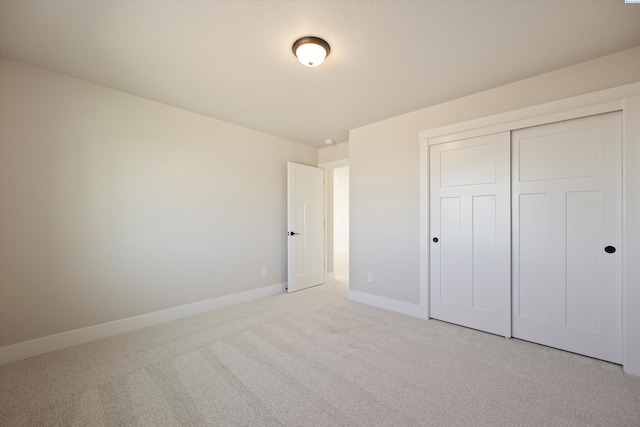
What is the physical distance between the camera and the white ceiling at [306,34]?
1666mm

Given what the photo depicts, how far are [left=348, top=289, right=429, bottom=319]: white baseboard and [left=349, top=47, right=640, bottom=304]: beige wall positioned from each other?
0.07 metres

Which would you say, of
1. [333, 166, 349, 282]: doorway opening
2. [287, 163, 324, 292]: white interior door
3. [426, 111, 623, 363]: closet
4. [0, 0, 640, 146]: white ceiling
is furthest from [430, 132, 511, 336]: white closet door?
[333, 166, 349, 282]: doorway opening

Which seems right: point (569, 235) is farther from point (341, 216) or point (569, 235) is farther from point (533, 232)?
point (341, 216)

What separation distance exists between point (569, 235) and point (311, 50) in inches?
109

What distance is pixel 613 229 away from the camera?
2148mm

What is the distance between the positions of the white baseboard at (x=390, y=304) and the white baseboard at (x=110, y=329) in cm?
153

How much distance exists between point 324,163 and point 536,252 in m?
3.37

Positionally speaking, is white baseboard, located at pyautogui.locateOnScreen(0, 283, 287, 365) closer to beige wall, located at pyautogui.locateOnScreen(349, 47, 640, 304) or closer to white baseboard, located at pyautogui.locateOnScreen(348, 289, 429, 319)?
white baseboard, located at pyautogui.locateOnScreen(348, 289, 429, 319)

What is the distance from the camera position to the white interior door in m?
4.23

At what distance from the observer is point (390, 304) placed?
343 cm

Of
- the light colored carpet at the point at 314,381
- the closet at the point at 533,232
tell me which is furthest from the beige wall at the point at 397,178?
the light colored carpet at the point at 314,381

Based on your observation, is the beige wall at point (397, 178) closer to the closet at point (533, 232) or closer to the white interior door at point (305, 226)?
the closet at point (533, 232)

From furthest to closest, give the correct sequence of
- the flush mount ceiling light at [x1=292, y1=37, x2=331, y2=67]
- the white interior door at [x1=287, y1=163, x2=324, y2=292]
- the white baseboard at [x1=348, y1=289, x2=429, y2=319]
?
the white interior door at [x1=287, y1=163, x2=324, y2=292] → the white baseboard at [x1=348, y1=289, x2=429, y2=319] → the flush mount ceiling light at [x1=292, y1=37, x2=331, y2=67]

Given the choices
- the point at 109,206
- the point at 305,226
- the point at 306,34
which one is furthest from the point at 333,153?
the point at 109,206
